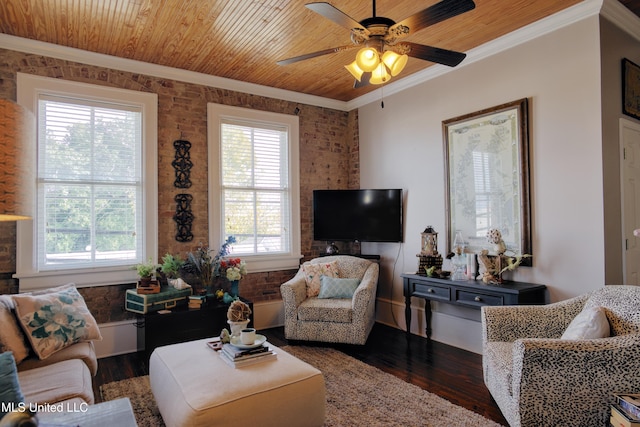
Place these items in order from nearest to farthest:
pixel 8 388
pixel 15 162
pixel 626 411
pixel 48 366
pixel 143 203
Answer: pixel 15 162 < pixel 8 388 < pixel 626 411 < pixel 48 366 < pixel 143 203

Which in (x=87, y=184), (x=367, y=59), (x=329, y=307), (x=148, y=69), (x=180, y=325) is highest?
(x=148, y=69)

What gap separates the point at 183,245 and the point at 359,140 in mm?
2688

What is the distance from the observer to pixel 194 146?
4398 mm

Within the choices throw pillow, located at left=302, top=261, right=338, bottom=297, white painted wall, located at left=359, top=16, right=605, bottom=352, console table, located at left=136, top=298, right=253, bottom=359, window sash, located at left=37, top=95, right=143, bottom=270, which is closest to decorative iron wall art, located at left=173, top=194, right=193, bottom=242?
window sash, located at left=37, top=95, right=143, bottom=270

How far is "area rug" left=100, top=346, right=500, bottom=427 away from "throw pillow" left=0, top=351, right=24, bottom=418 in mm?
1093

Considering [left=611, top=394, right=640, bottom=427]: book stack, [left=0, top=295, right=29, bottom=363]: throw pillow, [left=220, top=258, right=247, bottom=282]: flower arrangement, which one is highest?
[left=220, top=258, right=247, bottom=282]: flower arrangement

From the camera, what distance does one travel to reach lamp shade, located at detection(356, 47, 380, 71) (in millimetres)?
2422

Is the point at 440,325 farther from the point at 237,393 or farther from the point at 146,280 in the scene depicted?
the point at 146,280

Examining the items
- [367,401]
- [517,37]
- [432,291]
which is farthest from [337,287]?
[517,37]

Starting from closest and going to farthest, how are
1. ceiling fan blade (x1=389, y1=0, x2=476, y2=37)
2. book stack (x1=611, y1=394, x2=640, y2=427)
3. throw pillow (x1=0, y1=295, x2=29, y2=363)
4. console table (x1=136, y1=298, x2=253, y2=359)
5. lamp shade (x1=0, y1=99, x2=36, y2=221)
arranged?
1. lamp shade (x1=0, y1=99, x2=36, y2=221)
2. book stack (x1=611, y1=394, x2=640, y2=427)
3. ceiling fan blade (x1=389, y1=0, x2=476, y2=37)
4. throw pillow (x1=0, y1=295, x2=29, y2=363)
5. console table (x1=136, y1=298, x2=253, y2=359)

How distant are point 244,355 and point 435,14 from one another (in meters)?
2.20

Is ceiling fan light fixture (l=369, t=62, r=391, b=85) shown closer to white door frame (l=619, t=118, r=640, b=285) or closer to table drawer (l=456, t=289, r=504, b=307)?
table drawer (l=456, t=289, r=504, b=307)

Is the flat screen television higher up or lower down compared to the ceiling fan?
lower down

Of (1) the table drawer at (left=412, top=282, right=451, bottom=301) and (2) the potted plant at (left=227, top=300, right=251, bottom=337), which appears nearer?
(2) the potted plant at (left=227, top=300, right=251, bottom=337)
